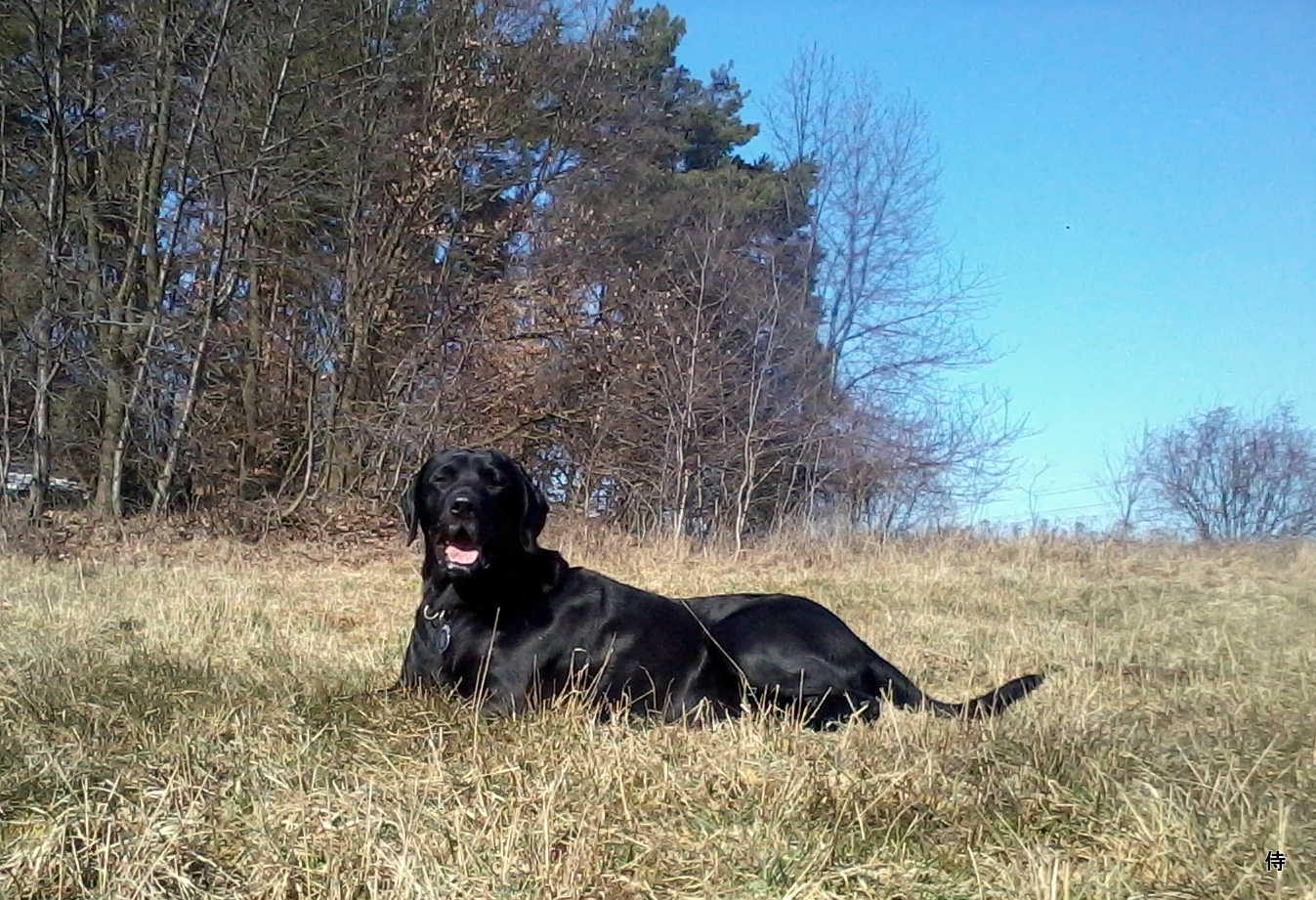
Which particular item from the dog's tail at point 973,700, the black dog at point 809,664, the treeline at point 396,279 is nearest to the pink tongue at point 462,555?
the black dog at point 809,664

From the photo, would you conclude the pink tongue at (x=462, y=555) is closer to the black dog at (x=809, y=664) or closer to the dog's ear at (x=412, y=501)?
the dog's ear at (x=412, y=501)

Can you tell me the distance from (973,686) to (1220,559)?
724 cm

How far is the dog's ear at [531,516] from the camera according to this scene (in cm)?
457

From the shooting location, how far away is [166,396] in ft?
43.9

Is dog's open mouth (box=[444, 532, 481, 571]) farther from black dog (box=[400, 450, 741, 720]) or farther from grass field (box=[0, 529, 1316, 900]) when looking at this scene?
grass field (box=[0, 529, 1316, 900])

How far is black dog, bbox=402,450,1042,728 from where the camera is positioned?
418 centimetres

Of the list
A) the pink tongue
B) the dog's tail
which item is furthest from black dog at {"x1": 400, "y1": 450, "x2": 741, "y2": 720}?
the dog's tail

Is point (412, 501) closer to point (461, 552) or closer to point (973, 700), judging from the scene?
point (461, 552)

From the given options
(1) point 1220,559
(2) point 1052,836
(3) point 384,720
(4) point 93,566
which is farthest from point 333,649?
(1) point 1220,559

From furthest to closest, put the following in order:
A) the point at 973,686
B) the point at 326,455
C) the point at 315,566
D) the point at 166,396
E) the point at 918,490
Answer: the point at 918,490
the point at 326,455
the point at 166,396
the point at 315,566
the point at 973,686

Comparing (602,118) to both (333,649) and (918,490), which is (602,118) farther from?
(333,649)

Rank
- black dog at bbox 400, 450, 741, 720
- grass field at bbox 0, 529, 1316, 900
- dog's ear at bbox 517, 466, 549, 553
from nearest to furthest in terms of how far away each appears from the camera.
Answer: grass field at bbox 0, 529, 1316, 900 → black dog at bbox 400, 450, 741, 720 → dog's ear at bbox 517, 466, 549, 553

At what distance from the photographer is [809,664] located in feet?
14.6

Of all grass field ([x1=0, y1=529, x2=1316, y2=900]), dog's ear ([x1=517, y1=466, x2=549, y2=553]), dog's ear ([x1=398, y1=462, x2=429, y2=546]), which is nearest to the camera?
grass field ([x1=0, y1=529, x2=1316, y2=900])
